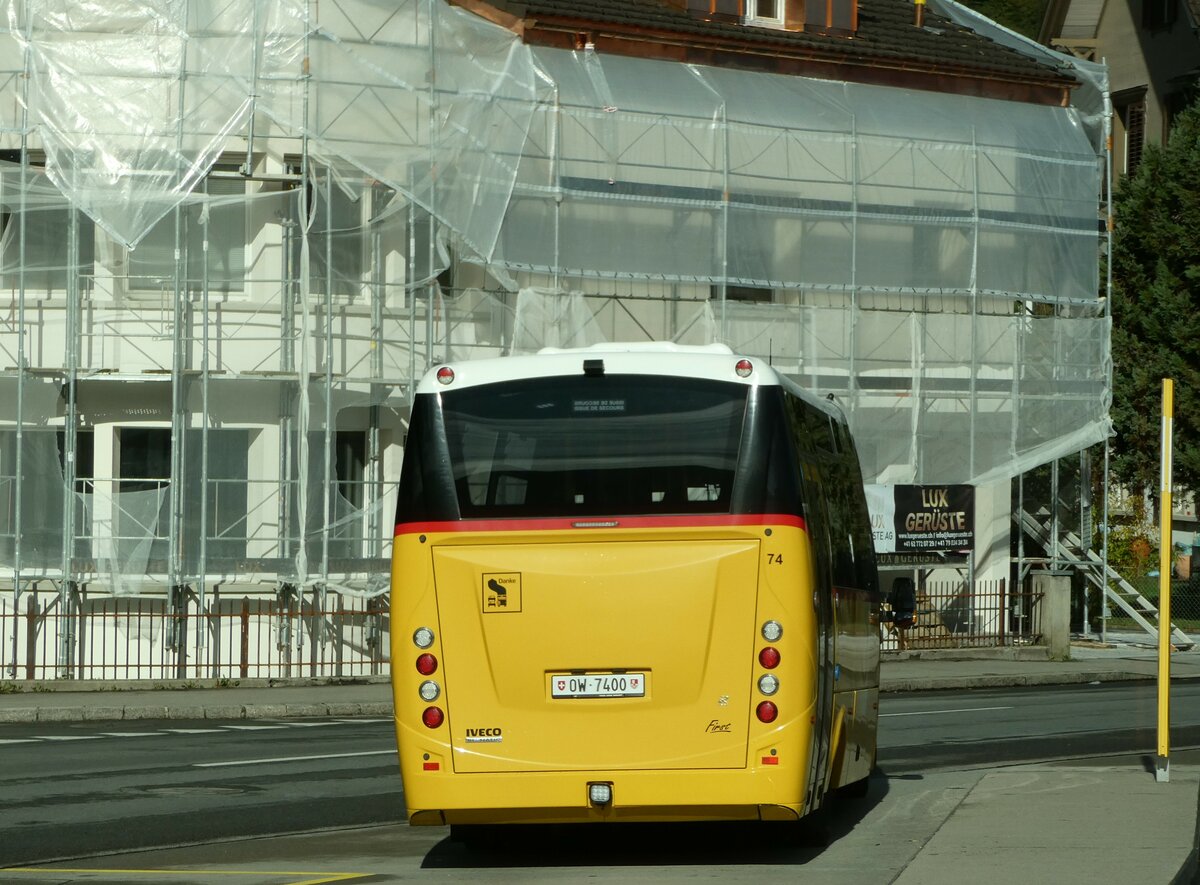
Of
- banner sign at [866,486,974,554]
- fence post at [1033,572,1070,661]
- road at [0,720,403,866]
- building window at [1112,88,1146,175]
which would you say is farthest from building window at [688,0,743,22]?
building window at [1112,88,1146,175]

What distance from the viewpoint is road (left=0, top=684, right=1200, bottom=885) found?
10.5 meters

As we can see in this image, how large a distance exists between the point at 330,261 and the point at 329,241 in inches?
11.1

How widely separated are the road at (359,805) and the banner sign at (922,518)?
27.8 ft

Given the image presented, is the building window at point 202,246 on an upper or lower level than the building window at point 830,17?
lower

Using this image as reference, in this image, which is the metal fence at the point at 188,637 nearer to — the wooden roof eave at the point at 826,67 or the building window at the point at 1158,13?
the wooden roof eave at the point at 826,67

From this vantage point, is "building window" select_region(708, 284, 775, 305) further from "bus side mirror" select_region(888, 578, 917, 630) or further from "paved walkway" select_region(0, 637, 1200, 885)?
"bus side mirror" select_region(888, 578, 917, 630)

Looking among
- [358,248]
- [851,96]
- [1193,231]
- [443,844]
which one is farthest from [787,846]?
[1193,231]

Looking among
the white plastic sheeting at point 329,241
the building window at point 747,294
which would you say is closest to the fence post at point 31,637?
the white plastic sheeting at point 329,241

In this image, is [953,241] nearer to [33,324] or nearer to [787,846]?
[33,324]

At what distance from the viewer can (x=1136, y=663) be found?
30.0 meters

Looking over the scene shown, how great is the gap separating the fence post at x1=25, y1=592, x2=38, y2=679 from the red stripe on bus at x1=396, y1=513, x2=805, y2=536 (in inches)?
600

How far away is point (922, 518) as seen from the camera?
1158 inches

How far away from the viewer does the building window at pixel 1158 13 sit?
52688 mm

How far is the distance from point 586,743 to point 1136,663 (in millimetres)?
22033
